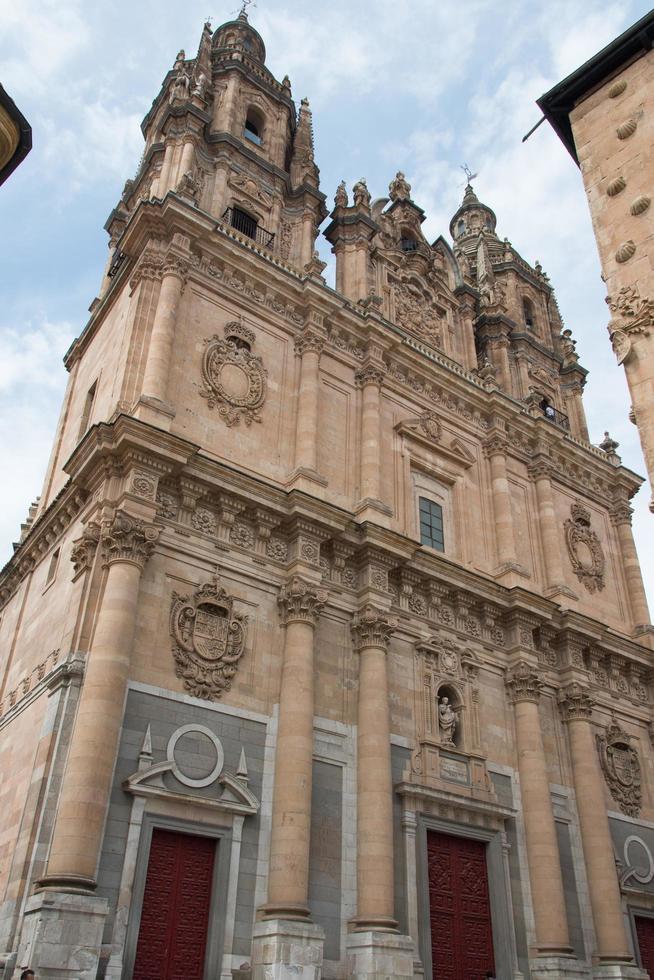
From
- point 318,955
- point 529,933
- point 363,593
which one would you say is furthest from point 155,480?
point 529,933

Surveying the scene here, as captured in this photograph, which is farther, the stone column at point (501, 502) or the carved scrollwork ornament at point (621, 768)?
the stone column at point (501, 502)

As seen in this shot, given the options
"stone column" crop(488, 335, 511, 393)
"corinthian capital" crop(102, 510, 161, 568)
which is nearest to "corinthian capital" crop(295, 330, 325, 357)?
"corinthian capital" crop(102, 510, 161, 568)

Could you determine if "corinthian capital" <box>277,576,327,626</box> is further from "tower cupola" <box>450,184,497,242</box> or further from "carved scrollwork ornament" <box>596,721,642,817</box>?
"tower cupola" <box>450,184,497,242</box>

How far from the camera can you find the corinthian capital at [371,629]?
1761 cm

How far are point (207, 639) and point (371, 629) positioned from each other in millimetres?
3600

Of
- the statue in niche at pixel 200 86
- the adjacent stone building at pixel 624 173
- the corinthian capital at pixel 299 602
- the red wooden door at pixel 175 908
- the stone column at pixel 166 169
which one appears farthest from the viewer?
the statue in niche at pixel 200 86

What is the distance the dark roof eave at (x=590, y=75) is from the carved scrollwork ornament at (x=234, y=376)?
8410mm

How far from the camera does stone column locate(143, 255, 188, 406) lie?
1741cm

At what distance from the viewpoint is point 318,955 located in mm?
13703

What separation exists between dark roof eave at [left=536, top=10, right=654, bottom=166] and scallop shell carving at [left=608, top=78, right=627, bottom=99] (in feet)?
1.21

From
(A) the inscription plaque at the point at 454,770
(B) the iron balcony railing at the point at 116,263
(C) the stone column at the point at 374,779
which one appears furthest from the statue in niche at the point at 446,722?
(B) the iron balcony railing at the point at 116,263

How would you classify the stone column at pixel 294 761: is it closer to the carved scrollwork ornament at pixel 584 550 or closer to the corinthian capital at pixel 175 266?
the corinthian capital at pixel 175 266

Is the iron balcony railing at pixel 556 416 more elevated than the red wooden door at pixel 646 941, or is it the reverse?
the iron balcony railing at pixel 556 416

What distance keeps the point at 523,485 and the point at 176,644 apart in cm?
1265
